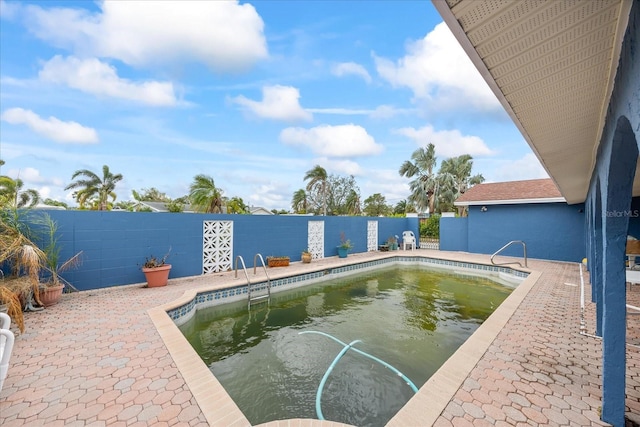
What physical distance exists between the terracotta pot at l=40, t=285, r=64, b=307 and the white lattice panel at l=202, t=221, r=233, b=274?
3.26 meters

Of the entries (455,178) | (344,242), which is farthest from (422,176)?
(344,242)

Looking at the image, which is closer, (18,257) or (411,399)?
(411,399)

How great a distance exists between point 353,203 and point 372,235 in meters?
14.0

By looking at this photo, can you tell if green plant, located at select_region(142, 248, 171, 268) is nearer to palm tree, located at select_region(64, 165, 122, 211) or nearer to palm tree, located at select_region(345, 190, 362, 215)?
palm tree, located at select_region(64, 165, 122, 211)

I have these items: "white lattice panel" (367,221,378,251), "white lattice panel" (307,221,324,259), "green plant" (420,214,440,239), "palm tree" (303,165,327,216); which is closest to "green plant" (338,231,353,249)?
"white lattice panel" (307,221,324,259)

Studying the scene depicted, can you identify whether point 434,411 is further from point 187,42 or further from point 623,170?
point 187,42

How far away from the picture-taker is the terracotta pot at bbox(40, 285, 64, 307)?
4.86 metres

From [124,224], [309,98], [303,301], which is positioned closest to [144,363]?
[303,301]

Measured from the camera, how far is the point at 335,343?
4309 mm

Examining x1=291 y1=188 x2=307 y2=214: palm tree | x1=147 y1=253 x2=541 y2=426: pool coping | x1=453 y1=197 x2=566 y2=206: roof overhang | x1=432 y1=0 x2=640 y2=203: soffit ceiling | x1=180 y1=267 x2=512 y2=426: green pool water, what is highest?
x1=291 y1=188 x2=307 y2=214: palm tree

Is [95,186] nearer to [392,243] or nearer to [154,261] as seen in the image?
[154,261]

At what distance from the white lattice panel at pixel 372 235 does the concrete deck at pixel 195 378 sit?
9.27m

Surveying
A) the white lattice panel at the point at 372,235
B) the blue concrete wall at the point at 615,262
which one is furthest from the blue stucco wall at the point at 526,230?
the blue concrete wall at the point at 615,262

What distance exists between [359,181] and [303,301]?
2261cm
